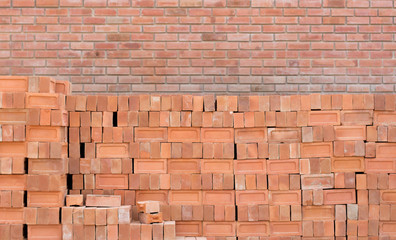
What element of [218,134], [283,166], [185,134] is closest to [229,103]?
[218,134]

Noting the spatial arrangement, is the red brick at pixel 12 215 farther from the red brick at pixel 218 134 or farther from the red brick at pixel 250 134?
the red brick at pixel 250 134

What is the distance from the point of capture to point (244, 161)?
11.7 ft

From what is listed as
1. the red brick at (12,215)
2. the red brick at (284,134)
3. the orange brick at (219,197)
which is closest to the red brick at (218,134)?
the red brick at (284,134)

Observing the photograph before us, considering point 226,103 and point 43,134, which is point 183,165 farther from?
point 43,134

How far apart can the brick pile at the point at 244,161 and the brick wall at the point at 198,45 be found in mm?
865

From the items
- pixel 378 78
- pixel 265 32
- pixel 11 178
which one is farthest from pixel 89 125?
pixel 378 78

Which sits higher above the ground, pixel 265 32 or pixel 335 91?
pixel 265 32

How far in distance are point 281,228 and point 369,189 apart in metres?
0.85

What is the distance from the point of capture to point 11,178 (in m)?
3.36

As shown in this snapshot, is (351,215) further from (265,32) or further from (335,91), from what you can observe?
(265,32)

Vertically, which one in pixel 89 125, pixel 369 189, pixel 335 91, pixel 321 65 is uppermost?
pixel 321 65

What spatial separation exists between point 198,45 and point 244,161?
1496 mm

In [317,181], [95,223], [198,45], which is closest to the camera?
[95,223]

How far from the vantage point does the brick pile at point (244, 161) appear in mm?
3549
